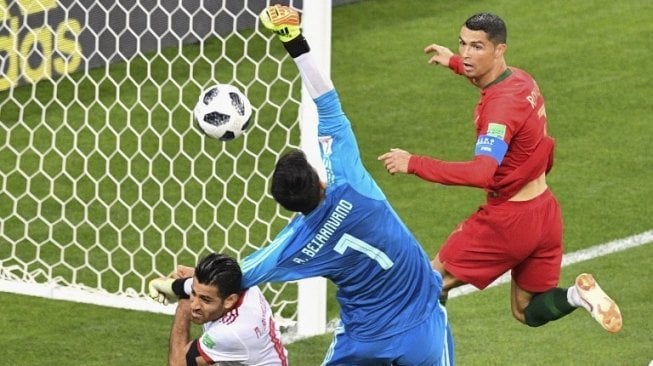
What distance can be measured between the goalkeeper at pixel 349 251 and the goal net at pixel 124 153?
2.22 meters

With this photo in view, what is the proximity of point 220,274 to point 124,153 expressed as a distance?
500 centimetres

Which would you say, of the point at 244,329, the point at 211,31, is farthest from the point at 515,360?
the point at 211,31

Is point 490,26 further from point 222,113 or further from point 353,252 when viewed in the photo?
point 353,252

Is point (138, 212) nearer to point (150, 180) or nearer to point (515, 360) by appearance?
point (150, 180)

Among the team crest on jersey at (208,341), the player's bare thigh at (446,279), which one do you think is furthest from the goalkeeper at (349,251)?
the player's bare thigh at (446,279)

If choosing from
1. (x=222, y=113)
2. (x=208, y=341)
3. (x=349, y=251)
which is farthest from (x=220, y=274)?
(x=222, y=113)

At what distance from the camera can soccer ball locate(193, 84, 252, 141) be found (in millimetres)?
6949

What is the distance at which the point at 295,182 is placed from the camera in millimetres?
5699

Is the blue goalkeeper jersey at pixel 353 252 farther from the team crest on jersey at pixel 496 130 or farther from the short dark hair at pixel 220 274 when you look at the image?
the team crest on jersey at pixel 496 130

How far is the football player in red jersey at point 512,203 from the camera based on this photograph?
6.90 meters

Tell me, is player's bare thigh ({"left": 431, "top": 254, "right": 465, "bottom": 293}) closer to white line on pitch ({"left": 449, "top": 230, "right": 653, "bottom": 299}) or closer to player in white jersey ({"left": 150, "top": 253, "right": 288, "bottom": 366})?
player in white jersey ({"left": 150, "top": 253, "right": 288, "bottom": 366})

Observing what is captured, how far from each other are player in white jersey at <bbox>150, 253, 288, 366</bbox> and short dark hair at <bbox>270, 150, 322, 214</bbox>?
400mm

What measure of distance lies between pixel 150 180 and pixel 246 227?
142 centimetres

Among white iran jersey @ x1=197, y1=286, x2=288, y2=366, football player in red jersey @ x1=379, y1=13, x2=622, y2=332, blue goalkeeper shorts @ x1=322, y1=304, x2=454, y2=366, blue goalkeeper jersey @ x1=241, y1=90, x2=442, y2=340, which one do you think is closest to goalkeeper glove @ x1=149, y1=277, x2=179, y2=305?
white iran jersey @ x1=197, y1=286, x2=288, y2=366
